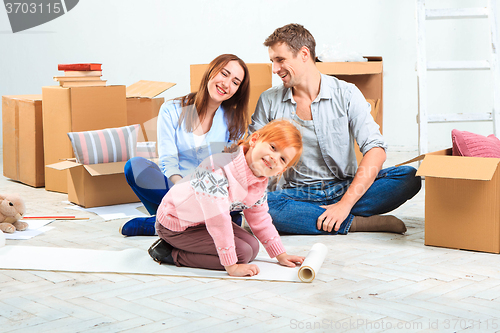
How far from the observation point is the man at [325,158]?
209 cm

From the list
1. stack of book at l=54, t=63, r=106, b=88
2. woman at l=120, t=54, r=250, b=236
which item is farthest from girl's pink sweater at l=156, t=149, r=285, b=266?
stack of book at l=54, t=63, r=106, b=88

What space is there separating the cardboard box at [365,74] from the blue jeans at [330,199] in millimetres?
669

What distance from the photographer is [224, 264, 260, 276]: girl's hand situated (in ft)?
5.19

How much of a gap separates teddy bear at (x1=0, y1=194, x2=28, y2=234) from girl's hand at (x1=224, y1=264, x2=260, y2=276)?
1.06m

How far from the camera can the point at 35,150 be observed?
3.20 metres

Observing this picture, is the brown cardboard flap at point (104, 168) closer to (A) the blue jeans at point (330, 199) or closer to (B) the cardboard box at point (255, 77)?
(B) the cardboard box at point (255, 77)

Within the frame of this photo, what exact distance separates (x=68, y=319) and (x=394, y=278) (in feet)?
2.99

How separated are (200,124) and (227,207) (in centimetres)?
60

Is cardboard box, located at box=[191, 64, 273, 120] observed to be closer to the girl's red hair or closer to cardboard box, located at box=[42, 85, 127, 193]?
cardboard box, located at box=[42, 85, 127, 193]

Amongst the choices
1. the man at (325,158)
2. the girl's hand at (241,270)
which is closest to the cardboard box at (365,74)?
the man at (325,158)

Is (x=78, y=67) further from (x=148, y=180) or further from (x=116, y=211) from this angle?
(x=148, y=180)

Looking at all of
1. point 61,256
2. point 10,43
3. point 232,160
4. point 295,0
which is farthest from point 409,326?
point 10,43

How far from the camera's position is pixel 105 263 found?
1.73 m

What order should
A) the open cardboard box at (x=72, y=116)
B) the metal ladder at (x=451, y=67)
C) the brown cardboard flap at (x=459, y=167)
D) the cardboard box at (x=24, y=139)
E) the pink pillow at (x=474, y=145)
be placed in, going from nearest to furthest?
1. the brown cardboard flap at (x=459, y=167)
2. the pink pillow at (x=474, y=145)
3. the open cardboard box at (x=72, y=116)
4. the cardboard box at (x=24, y=139)
5. the metal ladder at (x=451, y=67)
